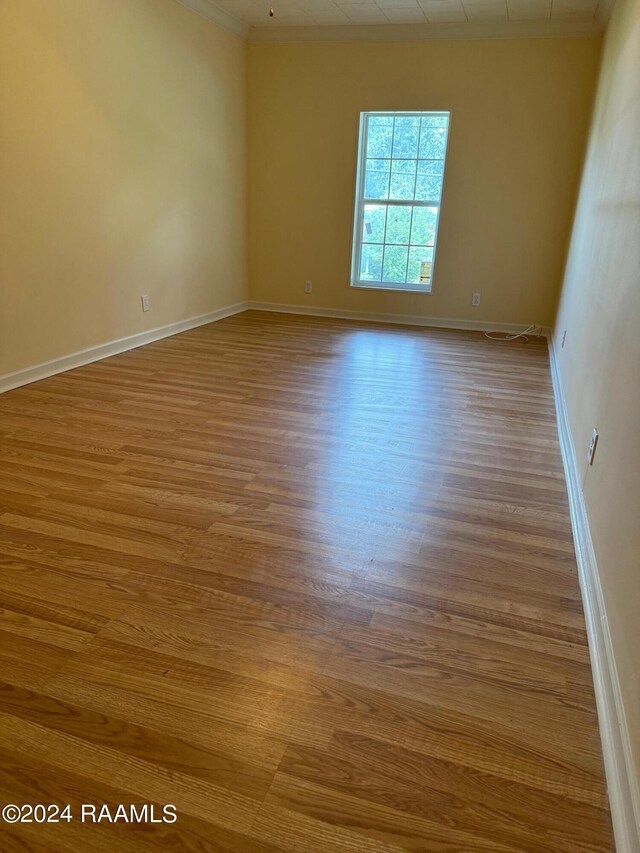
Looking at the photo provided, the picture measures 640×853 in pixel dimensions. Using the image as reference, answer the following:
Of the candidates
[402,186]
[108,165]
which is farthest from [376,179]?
[108,165]

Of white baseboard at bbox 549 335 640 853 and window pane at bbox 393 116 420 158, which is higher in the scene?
window pane at bbox 393 116 420 158

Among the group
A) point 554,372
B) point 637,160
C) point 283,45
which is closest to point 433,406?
point 554,372

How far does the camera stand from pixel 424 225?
5.77 meters

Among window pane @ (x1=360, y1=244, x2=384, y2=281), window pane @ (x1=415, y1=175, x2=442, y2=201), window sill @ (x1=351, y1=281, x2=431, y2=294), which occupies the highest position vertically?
window pane @ (x1=415, y1=175, x2=442, y2=201)

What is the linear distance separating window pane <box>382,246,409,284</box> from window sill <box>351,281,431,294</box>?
0.22 feet

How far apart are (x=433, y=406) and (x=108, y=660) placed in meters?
2.54

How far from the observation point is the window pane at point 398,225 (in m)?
5.81

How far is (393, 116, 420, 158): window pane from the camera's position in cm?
555

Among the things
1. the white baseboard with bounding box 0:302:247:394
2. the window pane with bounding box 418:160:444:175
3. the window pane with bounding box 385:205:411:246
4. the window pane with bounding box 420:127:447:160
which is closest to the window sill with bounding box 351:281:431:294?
the window pane with bounding box 385:205:411:246

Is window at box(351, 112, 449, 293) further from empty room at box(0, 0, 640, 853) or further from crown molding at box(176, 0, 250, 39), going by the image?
crown molding at box(176, 0, 250, 39)

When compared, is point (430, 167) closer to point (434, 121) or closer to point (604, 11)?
point (434, 121)

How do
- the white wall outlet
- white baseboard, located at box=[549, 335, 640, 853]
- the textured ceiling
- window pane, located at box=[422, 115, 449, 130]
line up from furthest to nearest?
window pane, located at box=[422, 115, 449, 130], the textured ceiling, the white wall outlet, white baseboard, located at box=[549, 335, 640, 853]

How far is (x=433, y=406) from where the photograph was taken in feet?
11.6

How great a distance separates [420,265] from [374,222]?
0.67 metres
